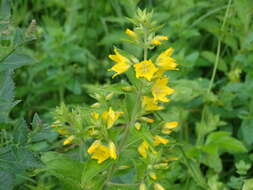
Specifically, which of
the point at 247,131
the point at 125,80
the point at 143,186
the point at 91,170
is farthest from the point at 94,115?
the point at 125,80

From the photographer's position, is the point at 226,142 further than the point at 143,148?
Yes

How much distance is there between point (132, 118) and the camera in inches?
59.9

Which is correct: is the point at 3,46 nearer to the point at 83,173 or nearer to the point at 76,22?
the point at 83,173

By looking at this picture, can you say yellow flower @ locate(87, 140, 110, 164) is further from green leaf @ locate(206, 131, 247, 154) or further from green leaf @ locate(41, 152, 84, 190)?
green leaf @ locate(206, 131, 247, 154)

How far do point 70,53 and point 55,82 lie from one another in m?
0.20

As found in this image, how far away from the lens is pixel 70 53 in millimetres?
2746

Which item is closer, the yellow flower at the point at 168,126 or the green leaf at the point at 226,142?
the yellow flower at the point at 168,126

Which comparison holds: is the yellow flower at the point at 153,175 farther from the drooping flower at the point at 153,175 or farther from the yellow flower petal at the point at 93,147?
the yellow flower petal at the point at 93,147

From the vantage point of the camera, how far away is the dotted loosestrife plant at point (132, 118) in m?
1.45

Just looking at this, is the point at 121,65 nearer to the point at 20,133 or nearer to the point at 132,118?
the point at 132,118

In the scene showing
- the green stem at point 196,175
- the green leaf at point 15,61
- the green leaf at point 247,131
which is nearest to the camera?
the green leaf at point 15,61

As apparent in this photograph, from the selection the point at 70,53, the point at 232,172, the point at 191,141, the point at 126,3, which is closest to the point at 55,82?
the point at 70,53

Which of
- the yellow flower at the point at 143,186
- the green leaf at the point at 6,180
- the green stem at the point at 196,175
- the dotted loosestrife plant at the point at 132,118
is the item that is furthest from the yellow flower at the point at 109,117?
the green stem at the point at 196,175

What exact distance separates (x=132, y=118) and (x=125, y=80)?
3.89 ft
